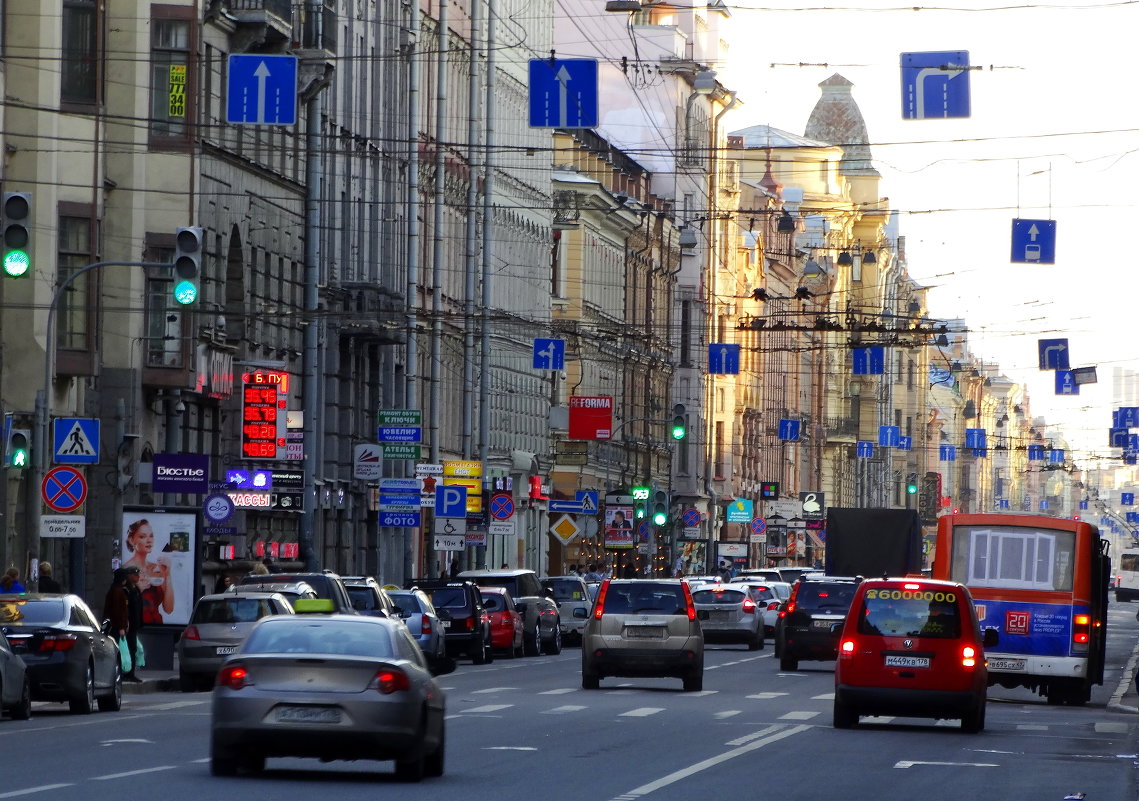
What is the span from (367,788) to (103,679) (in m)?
11.9

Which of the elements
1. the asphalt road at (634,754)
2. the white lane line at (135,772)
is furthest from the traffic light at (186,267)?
the white lane line at (135,772)

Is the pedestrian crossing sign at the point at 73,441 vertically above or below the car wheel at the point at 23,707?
above

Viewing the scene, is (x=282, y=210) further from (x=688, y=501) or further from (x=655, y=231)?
(x=688, y=501)

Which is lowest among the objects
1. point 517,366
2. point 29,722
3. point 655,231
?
point 29,722

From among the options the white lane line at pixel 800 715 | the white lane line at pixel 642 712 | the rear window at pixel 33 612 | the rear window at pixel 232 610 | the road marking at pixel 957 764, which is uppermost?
the rear window at pixel 33 612

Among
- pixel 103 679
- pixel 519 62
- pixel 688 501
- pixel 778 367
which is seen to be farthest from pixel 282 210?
pixel 778 367

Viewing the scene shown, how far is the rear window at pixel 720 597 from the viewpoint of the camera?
5762 centimetres

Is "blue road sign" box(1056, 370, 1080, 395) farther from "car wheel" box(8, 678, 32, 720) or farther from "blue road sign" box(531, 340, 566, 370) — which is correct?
"car wheel" box(8, 678, 32, 720)

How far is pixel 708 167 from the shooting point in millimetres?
116562

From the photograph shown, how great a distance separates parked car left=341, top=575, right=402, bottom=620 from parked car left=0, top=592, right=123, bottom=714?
990cm

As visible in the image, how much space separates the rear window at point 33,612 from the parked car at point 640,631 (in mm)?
9292

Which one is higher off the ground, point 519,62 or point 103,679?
point 519,62

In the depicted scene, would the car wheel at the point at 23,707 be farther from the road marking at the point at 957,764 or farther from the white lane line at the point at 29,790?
the road marking at the point at 957,764

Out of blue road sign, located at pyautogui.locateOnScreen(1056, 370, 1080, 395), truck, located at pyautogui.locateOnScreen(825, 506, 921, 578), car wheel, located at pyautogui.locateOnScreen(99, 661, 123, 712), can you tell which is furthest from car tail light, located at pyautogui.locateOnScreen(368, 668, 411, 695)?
blue road sign, located at pyautogui.locateOnScreen(1056, 370, 1080, 395)
